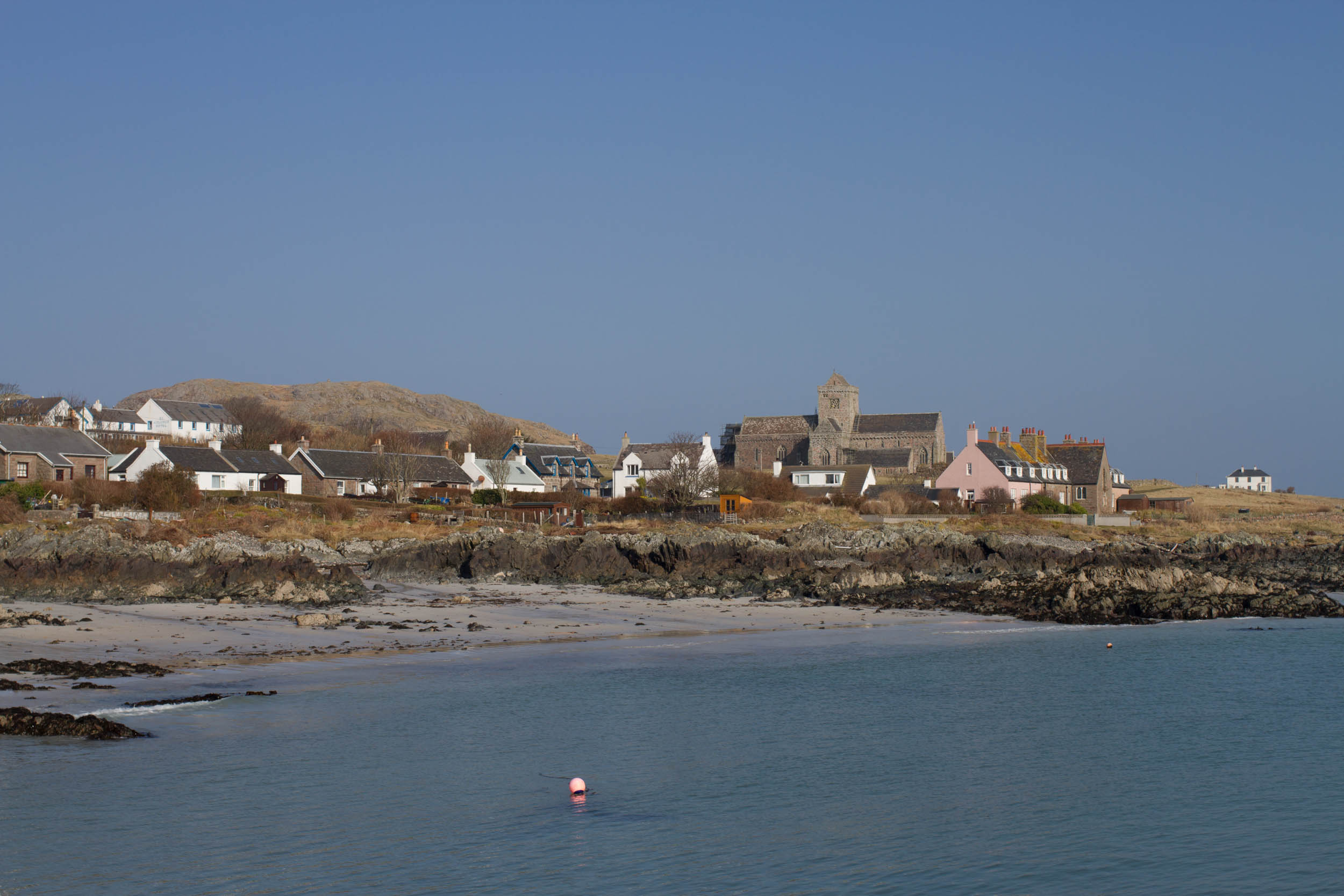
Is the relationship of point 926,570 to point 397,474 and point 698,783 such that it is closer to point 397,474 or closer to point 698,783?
point 698,783

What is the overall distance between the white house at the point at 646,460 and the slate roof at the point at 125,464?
34854mm

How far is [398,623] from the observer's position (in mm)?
26328

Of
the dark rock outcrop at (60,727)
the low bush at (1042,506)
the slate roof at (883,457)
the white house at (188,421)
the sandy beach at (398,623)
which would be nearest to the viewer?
the dark rock outcrop at (60,727)

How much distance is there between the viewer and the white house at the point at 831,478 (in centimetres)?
9144

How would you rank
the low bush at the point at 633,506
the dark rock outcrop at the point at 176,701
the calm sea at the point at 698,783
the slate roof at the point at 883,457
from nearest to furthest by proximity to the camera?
the calm sea at the point at 698,783 < the dark rock outcrop at the point at 176,701 < the low bush at the point at 633,506 < the slate roof at the point at 883,457

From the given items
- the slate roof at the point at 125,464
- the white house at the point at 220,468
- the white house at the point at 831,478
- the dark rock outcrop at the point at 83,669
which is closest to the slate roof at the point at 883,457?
the white house at the point at 831,478

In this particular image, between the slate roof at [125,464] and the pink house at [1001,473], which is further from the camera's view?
the pink house at [1001,473]

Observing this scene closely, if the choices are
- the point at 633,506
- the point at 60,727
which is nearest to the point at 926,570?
the point at 60,727

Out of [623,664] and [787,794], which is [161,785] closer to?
[787,794]

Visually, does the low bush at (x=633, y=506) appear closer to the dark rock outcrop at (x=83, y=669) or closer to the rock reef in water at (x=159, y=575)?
the rock reef in water at (x=159, y=575)

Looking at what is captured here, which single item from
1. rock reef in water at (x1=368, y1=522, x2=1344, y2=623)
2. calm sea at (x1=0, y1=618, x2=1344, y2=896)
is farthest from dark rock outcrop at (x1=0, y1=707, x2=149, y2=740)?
rock reef in water at (x1=368, y1=522, x2=1344, y2=623)

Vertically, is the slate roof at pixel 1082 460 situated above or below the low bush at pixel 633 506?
above

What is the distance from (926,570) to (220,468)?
52667 mm

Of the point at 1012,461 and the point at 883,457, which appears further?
the point at 883,457
